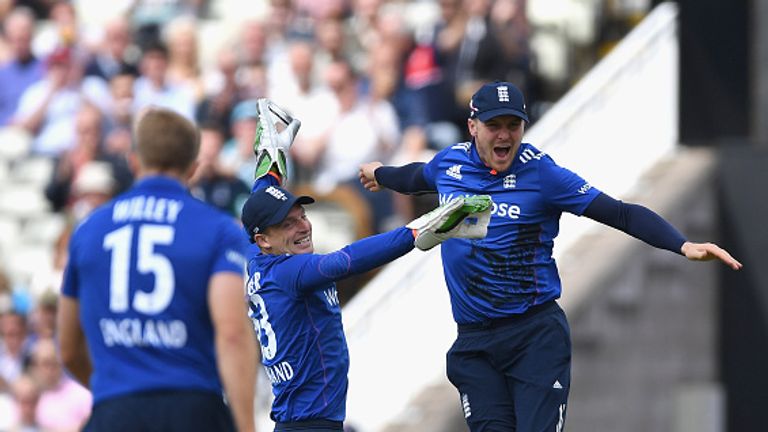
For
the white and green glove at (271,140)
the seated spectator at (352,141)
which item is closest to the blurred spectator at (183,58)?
the seated spectator at (352,141)

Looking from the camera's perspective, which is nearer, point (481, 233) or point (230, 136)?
point (481, 233)

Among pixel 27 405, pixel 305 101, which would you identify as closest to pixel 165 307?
pixel 27 405

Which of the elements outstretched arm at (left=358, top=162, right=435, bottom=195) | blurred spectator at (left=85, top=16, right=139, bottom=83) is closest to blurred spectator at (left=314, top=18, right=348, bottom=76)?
blurred spectator at (left=85, top=16, right=139, bottom=83)

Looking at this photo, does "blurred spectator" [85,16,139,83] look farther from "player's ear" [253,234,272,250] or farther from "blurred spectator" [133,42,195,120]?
"player's ear" [253,234,272,250]

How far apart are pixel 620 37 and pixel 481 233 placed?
28.2 feet

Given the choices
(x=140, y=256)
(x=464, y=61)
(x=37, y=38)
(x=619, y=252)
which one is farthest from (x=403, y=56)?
(x=140, y=256)

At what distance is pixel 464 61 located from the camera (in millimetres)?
13648

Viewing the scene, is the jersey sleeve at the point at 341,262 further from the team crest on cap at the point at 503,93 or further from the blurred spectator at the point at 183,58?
the blurred spectator at the point at 183,58

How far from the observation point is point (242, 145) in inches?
551

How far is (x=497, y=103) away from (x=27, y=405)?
6.41 metres

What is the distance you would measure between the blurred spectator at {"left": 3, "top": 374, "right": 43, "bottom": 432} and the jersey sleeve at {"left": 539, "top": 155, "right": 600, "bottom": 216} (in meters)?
6.21

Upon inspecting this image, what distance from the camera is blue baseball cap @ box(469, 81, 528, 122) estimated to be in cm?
765

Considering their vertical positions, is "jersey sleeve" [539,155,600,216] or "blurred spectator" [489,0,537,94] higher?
"blurred spectator" [489,0,537,94]

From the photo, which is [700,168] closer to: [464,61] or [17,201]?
[464,61]
